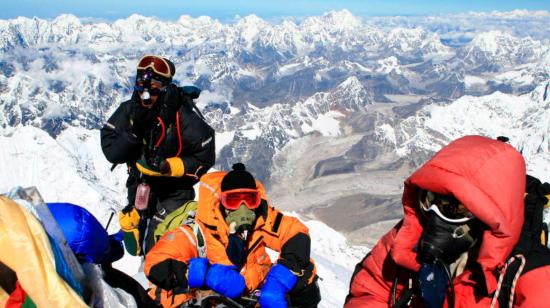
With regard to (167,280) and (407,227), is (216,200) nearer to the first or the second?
(167,280)

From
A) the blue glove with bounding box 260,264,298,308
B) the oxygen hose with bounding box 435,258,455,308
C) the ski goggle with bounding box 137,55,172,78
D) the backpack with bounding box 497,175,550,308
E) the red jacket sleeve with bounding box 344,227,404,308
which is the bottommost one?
the blue glove with bounding box 260,264,298,308

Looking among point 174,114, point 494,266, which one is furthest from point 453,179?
point 174,114

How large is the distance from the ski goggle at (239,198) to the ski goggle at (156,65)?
345cm

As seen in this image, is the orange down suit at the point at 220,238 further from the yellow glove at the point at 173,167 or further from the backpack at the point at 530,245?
the backpack at the point at 530,245

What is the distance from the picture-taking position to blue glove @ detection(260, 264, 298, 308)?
7.62 metres

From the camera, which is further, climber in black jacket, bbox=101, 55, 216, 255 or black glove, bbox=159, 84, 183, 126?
black glove, bbox=159, 84, 183, 126

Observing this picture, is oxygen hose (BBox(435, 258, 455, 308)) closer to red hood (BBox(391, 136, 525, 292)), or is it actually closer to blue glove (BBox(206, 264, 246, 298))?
red hood (BBox(391, 136, 525, 292))

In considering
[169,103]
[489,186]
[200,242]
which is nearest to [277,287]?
[200,242]

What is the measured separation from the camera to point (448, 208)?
4656 mm

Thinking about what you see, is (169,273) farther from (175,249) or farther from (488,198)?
(488,198)

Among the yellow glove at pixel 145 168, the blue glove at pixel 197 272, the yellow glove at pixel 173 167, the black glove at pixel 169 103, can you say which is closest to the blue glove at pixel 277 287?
the blue glove at pixel 197 272

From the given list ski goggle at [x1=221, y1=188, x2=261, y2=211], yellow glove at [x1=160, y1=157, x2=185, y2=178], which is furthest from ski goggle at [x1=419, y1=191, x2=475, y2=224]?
yellow glove at [x1=160, y1=157, x2=185, y2=178]

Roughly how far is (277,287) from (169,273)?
2.02m

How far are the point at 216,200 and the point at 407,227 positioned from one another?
4.04 meters
